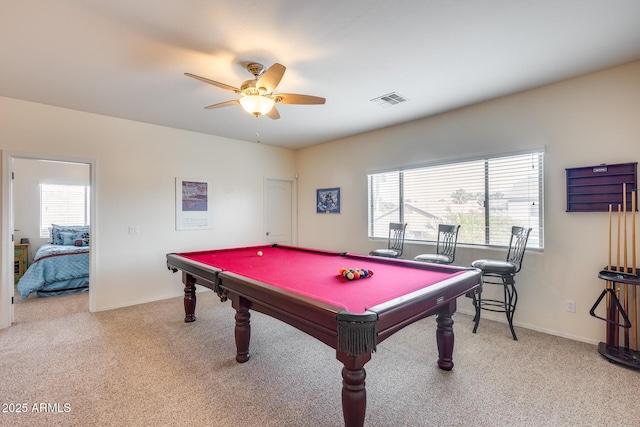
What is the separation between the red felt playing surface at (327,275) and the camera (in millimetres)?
1727

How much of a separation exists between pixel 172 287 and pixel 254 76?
3383 millimetres

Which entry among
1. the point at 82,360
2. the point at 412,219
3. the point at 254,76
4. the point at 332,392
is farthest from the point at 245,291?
the point at 412,219

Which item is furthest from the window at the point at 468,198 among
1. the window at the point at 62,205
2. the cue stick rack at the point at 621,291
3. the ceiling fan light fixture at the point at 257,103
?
the window at the point at 62,205

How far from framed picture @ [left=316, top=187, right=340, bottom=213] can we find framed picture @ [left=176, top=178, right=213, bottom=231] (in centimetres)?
192

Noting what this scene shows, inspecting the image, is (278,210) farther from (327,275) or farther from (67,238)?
Answer: (67,238)

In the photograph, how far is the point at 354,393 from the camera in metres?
1.45

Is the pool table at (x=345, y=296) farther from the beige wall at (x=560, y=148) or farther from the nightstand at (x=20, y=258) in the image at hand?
the nightstand at (x=20, y=258)

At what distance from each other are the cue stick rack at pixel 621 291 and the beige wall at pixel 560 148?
0.36 ft

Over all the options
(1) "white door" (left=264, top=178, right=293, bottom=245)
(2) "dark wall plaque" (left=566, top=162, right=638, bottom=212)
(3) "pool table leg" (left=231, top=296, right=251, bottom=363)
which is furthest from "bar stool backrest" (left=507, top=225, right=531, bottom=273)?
(1) "white door" (left=264, top=178, right=293, bottom=245)

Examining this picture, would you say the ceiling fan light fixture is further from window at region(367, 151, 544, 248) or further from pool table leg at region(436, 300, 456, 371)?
window at region(367, 151, 544, 248)

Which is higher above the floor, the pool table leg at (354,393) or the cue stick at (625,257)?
the cue stick at (625,257)

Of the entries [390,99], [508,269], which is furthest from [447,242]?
[390,99]

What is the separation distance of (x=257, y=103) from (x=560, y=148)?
118 inches

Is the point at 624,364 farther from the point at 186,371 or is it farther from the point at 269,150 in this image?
the point at 269,150
